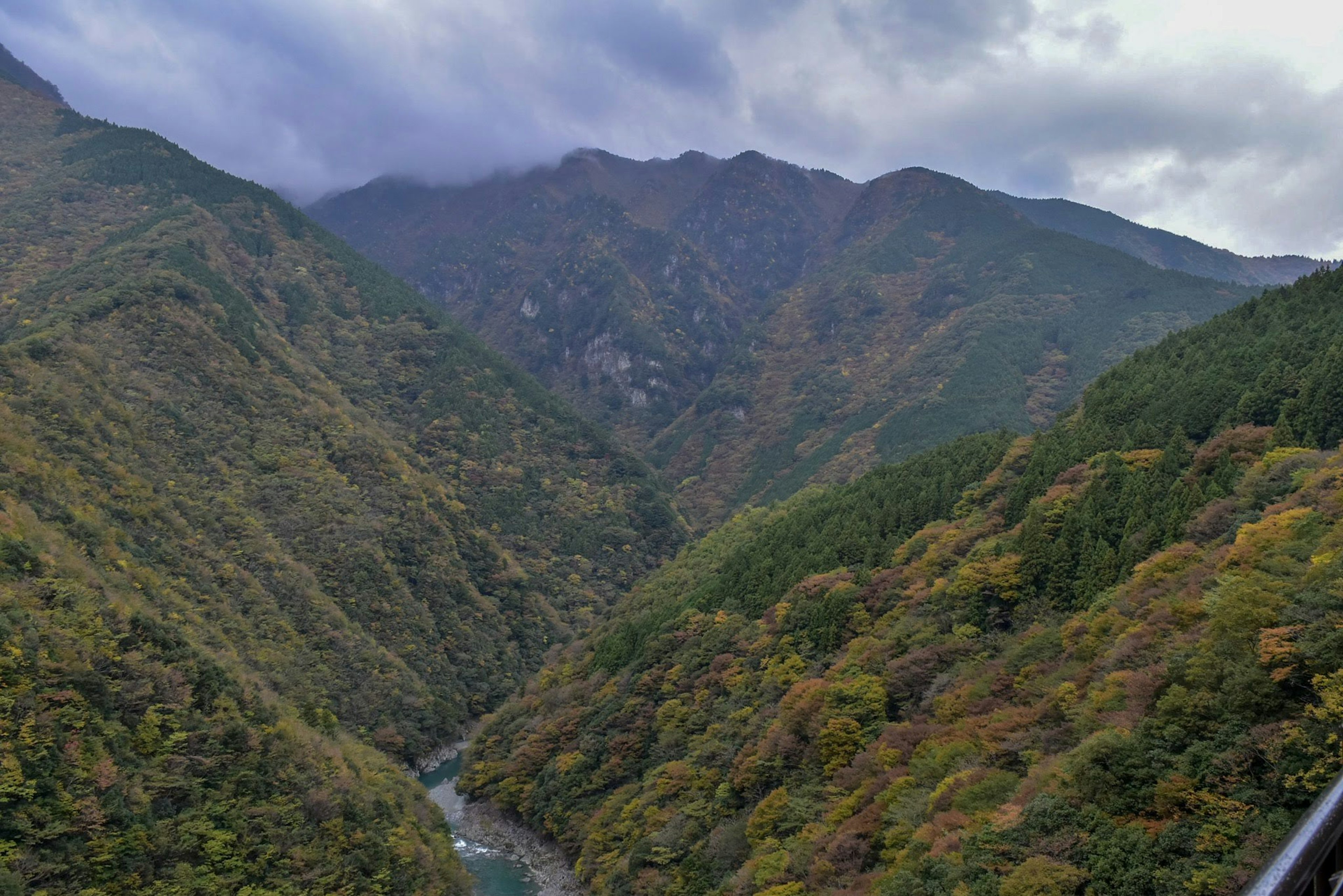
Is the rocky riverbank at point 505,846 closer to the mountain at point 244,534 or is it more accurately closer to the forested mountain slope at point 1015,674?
the forested mountain slope at point 1015,674

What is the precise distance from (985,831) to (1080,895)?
3958 millimetres

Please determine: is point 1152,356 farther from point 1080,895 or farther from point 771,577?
point 1080,895

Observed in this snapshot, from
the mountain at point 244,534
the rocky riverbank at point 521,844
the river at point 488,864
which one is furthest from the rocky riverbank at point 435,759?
the rocky riverbank at point 521,844

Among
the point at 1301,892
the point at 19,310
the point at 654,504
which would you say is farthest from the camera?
the point at 654,504

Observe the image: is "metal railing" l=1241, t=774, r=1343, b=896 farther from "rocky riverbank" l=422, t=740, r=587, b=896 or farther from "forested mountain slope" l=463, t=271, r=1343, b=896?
"rocky riverbank" l=422, t=740, r=587, b=896

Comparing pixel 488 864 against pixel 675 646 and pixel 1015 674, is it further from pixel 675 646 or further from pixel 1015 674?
pixel 1015 674

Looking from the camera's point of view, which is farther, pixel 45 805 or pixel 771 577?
pixel 771 577

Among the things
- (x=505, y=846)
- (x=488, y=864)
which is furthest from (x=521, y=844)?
(x=488, y=864)

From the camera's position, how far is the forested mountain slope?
874 inches

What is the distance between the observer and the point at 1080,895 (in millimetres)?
22391

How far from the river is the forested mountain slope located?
304 centimetres

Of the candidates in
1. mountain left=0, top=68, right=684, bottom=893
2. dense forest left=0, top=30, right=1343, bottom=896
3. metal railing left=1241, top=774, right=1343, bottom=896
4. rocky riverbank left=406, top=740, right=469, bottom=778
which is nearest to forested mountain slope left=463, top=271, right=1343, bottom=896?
dense forest left=0, top=30, right=1343, bottom=896

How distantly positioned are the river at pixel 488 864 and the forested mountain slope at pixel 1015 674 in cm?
304

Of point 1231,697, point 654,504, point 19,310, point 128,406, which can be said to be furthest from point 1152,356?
point 19,310
